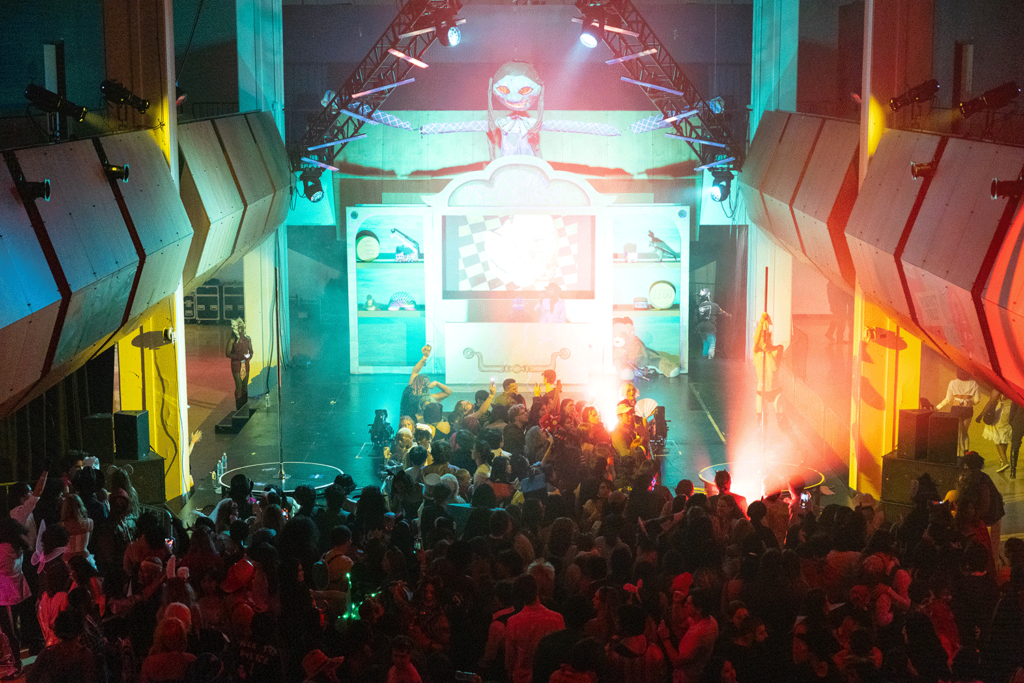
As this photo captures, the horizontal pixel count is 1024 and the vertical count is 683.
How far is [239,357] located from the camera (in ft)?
49.5

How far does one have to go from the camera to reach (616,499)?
24.8 feet

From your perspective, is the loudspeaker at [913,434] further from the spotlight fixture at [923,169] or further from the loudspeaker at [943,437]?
the spotlight fixture at [923,169]

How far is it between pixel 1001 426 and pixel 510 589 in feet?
26.0

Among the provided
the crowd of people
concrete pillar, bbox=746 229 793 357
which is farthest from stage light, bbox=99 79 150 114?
concrete pillar, bbox=746 229 793 357

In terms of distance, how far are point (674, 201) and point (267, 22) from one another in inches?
297

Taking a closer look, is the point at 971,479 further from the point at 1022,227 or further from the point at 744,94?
the point at 744,94

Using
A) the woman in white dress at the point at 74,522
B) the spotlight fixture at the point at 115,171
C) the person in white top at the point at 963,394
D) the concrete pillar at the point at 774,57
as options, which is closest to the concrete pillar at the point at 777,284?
the concrete pillar at the point at 774,57

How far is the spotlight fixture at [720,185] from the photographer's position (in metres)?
18.4

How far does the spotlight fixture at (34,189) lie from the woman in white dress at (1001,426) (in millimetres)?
9597

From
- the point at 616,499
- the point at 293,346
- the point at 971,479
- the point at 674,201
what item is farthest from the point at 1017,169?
the point at 293,346

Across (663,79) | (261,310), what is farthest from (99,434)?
(663,79)

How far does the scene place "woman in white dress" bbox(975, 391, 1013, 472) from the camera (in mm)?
11938

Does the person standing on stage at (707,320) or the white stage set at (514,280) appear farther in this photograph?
the person standing on stage at (707,320)

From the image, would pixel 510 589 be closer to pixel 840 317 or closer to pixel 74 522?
pixel 74 522
